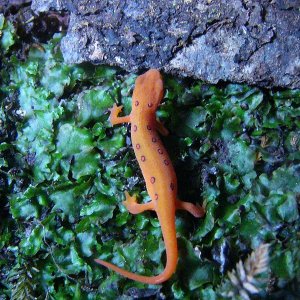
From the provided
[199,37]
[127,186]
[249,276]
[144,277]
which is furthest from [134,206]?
[199,37]

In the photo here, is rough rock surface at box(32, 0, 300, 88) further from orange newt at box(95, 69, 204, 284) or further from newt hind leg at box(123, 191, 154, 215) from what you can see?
newt hind leg at box(123, 191, 154, 215)

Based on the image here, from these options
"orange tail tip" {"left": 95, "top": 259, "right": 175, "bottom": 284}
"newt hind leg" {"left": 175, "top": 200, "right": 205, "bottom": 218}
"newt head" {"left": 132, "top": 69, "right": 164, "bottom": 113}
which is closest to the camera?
"orange tail tip" {"left": 95, "top": 259, "right": 175, "bottom": 284}

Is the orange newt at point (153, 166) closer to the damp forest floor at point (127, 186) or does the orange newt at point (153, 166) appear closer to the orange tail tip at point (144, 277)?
the orange tail tip at point (144, 277)

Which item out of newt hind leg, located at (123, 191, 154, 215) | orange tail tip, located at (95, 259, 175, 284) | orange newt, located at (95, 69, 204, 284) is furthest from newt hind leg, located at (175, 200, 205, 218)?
orange tail tip, located at (95, 259, 175, 284)

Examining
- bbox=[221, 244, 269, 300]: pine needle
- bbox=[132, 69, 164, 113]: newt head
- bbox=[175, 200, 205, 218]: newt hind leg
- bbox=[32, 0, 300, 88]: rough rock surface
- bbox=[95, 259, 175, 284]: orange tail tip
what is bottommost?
bbox=[95, 259, 175, 284]: orange tail tip

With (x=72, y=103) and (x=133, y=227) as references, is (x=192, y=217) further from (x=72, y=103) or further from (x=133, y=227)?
(x=72, y=103)

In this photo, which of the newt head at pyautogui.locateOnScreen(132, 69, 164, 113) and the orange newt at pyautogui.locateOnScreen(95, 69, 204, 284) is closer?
the orange newt at pyautogui.locateOnScreen(95, 69, 204, 284)

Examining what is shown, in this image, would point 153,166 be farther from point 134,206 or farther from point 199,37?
point 199,37
